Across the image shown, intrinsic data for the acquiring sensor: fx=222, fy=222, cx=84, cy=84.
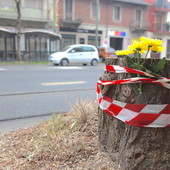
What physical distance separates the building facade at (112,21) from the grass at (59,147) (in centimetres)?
2717

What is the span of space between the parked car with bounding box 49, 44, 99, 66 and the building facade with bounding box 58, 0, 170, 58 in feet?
36.8

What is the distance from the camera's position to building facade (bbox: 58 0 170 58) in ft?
96.7

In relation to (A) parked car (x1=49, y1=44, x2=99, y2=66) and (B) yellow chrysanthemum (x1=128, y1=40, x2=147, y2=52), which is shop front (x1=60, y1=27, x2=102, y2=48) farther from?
(B) yellow chrysanthemum (x1=128, y1=40, x2=147, y2=52)

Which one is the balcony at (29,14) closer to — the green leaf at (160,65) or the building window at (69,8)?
the building window at (69,8)

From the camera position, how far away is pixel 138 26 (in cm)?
3375

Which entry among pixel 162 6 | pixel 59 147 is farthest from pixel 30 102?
pixel 162 6

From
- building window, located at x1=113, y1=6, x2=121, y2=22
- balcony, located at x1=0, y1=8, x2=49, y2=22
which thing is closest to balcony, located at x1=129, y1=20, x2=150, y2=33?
building window, located at x1=113, y1=6, x2=121, y2=22

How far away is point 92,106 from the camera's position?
3.34m

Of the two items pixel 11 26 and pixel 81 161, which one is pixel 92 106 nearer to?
pixel 81 161

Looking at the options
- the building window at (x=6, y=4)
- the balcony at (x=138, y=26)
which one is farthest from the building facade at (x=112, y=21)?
the building window at (x=6, y=4)

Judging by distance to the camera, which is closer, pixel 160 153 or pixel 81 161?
pixel 160 153

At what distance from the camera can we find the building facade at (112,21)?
96.7ft

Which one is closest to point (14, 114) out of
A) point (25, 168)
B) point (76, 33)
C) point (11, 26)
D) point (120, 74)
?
point (25, 168)

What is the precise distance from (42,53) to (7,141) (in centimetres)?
2208
